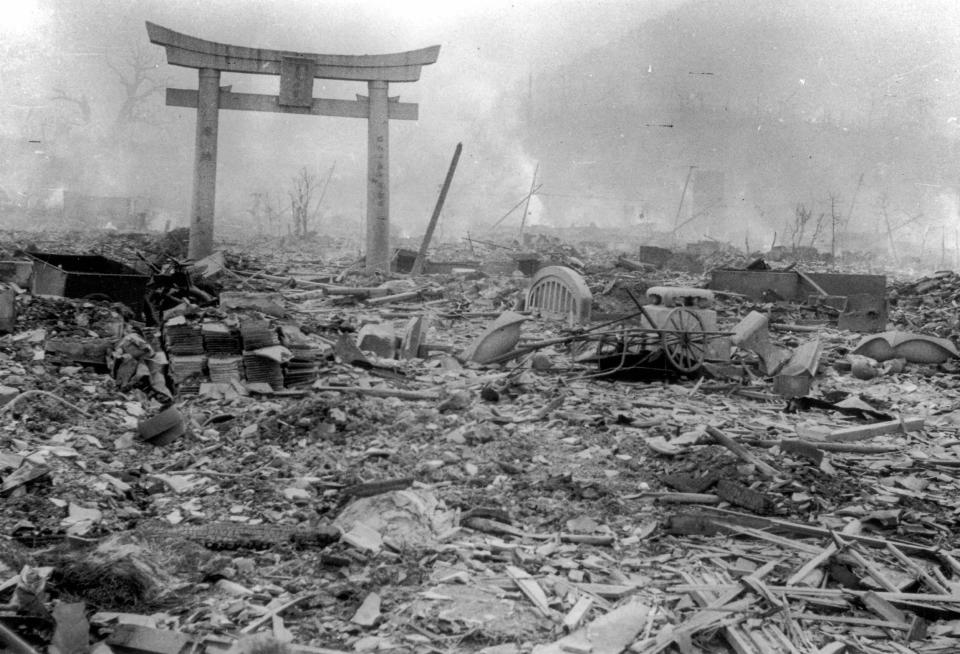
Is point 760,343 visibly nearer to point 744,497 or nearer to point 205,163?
point 744,497

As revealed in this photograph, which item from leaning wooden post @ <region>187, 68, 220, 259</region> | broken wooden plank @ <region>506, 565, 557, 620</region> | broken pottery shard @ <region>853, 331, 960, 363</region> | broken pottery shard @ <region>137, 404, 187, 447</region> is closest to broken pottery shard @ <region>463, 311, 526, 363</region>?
broken pottery shard @ <region>137, 404, 187, 447</region>

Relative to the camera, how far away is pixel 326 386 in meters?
8.35

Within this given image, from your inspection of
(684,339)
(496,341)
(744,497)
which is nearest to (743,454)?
(744,497)

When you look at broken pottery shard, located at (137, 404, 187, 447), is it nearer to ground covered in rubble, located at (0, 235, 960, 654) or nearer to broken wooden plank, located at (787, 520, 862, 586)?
ground covered in rubble, located at (0, 235, 960, 654)

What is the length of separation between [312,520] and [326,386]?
134 inches

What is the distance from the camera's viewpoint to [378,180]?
18.3 meters

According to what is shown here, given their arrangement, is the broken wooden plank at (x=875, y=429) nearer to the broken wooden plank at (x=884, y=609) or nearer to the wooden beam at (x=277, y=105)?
the broken wooden plank at (x=884, y=609)

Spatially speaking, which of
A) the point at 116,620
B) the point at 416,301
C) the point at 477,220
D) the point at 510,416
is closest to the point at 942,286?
the point at 416,301

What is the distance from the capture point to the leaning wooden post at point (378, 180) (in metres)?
18.0

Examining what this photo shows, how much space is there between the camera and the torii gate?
1727cm

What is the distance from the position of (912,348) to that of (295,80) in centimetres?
1296

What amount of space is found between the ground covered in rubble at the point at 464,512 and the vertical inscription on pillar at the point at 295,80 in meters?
9.19

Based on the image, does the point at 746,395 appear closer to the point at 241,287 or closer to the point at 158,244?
the point at 241,287

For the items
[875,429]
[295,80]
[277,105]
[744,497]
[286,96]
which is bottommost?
[744,497]
